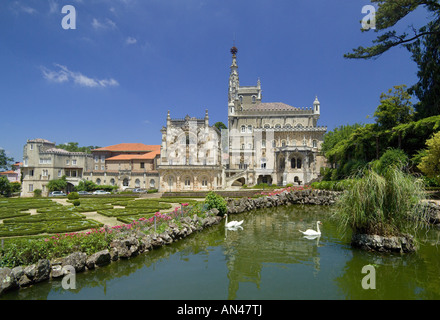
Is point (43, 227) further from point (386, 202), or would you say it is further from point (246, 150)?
point (246, 150)

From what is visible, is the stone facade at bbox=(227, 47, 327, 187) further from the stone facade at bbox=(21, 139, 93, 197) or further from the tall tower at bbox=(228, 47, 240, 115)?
the stone facade at bbox=(21, 139, 93, 197)

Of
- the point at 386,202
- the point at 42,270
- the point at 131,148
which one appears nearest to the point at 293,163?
the point at 131,148

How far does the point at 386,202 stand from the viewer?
9.84 meters

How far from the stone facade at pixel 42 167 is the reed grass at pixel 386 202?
2129 inches

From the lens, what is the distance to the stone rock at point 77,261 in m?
8.52

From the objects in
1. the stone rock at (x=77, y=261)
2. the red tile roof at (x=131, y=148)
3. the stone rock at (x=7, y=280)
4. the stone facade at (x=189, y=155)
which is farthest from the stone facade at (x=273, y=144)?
the stone rock at (x=7, y=280)

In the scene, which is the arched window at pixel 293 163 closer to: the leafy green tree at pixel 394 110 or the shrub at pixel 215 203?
the leafy green tree at pixel 394 110

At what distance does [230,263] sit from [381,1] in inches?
1109

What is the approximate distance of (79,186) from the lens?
155 ft

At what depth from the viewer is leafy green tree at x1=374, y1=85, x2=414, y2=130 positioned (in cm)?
2973
